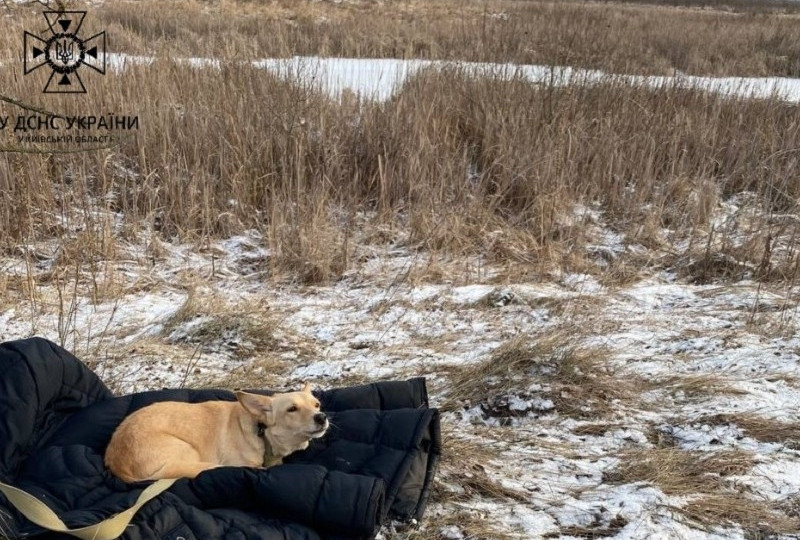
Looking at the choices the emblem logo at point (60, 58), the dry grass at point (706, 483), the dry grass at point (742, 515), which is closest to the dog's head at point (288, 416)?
the dry grass at point (706, 483)

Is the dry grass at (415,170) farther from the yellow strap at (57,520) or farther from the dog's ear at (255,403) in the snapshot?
the yellow strap at (57,520)

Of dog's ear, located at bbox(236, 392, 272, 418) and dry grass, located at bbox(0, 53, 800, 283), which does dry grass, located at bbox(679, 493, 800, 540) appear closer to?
dog's ear, located at bbox(236, 392, 272, 418)

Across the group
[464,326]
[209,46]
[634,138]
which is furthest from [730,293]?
[209,46]

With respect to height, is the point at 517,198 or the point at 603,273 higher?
the point at 517,198

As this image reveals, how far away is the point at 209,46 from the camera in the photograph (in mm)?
7340

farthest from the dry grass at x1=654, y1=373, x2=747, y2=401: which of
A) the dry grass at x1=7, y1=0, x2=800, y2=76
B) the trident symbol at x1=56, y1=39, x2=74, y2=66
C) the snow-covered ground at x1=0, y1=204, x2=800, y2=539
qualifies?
the trident symbol at x1=56, y1=39, x2=74, y2=66

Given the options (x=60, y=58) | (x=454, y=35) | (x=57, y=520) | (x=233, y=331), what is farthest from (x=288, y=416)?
(x=454, y=35)

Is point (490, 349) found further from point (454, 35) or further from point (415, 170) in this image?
point (454, 35)

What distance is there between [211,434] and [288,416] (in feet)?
1.10

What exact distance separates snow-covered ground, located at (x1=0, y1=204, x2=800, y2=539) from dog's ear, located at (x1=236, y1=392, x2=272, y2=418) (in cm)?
67

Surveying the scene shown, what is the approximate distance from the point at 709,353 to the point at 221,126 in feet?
13.8

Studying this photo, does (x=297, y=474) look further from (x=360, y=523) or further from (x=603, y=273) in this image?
(x=603, y=273)

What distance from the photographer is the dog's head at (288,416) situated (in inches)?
98.3

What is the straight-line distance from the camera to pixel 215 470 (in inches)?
87.5
